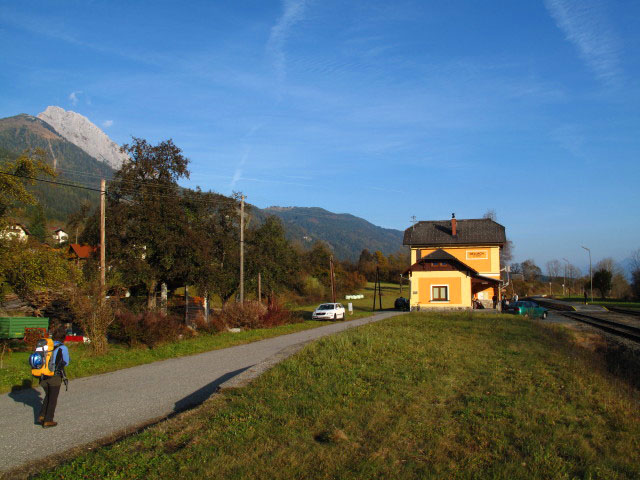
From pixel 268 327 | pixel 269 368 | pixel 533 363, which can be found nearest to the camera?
pixel 269 368

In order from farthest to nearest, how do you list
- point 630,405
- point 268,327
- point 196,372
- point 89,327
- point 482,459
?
point 268,327
point 89,327
point 196,372
point 630,405
point 482,459

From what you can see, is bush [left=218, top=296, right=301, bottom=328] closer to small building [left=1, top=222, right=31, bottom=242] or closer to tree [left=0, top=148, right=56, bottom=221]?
small building [left=1, top=222, right=31, bottom=242]

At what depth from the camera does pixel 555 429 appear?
718cm

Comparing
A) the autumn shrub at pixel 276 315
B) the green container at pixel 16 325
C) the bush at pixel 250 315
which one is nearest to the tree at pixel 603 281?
the autumn shrub at pixel 276 315

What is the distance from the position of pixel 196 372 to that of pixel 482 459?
9.79 meters

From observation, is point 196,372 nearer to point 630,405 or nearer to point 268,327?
point 630,405

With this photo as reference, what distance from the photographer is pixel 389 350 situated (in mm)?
13695

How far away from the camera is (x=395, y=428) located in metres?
6.94

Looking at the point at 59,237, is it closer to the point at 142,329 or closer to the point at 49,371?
the point at 142,329

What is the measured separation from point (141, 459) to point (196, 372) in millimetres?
8114

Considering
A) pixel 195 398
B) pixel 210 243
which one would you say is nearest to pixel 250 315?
pixel 210 243

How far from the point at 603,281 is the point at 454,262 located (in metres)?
62.0

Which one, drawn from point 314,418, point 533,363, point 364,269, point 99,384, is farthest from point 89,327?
point 364,269

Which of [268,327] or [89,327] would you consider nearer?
[89,327]
